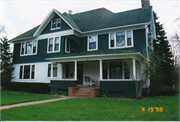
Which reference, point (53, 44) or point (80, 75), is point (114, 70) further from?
point (53, 44)

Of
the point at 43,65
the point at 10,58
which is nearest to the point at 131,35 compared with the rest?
the point at 43,65

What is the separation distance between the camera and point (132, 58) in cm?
1175

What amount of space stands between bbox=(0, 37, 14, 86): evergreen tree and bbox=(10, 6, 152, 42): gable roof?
1.08 metres

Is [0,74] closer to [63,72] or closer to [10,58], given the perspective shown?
[10,58]

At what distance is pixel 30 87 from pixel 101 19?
35.6ft

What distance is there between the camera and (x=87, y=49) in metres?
16.4

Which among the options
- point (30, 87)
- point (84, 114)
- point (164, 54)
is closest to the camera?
point (84, 114)

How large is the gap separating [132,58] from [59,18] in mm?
9873

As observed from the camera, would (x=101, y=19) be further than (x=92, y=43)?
Yes

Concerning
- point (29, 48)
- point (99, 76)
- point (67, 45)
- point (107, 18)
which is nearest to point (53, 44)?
point (67, 45)

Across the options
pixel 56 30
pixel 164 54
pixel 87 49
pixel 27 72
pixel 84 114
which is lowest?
pixel 84 114

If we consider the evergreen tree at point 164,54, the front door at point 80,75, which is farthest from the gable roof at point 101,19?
the evergreen tree at point 164,54

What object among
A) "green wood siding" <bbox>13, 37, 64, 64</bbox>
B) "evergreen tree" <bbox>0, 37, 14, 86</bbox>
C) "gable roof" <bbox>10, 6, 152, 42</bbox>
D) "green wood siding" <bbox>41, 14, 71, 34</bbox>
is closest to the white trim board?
"green wood siding" <bbox>13, 37, 64, 64</bbox>

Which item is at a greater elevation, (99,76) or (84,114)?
(99,76)
